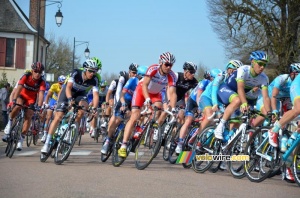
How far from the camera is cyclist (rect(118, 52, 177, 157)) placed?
38.7 ft

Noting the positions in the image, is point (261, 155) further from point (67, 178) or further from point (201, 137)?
point (67, 178)

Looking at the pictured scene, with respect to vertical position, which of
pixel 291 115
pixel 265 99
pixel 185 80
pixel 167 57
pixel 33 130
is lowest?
pixel 33 130

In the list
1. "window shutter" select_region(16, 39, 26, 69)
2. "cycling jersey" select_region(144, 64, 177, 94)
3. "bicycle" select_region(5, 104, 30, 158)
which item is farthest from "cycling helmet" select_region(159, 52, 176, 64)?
"window shutter" select_region(16, 39, 26, 69)

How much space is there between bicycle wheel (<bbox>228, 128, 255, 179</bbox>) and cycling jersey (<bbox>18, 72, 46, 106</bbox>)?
18.0ft

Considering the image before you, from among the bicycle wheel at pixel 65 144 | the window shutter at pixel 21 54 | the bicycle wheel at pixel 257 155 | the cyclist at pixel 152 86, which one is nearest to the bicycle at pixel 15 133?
the bicycle wheel at pixel 65 144

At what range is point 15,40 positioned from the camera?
2240 inches

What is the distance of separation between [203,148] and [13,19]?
48603 millimetres

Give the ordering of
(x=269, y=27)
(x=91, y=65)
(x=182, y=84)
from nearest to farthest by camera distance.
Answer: (x=91, y=65) → (x=182, y=84) → (x=269, y=27)

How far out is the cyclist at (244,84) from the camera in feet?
35.0

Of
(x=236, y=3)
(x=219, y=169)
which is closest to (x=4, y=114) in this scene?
(x=236, y=3)

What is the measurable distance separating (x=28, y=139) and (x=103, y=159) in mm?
5485

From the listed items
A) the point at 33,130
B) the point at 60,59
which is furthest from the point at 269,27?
the point at 60,59

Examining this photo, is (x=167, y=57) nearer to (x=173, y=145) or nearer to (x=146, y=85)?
(x=146, y=85)

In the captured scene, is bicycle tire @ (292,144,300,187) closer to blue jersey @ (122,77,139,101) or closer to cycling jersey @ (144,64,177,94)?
cycling jersey @ (144,64,177,94)
